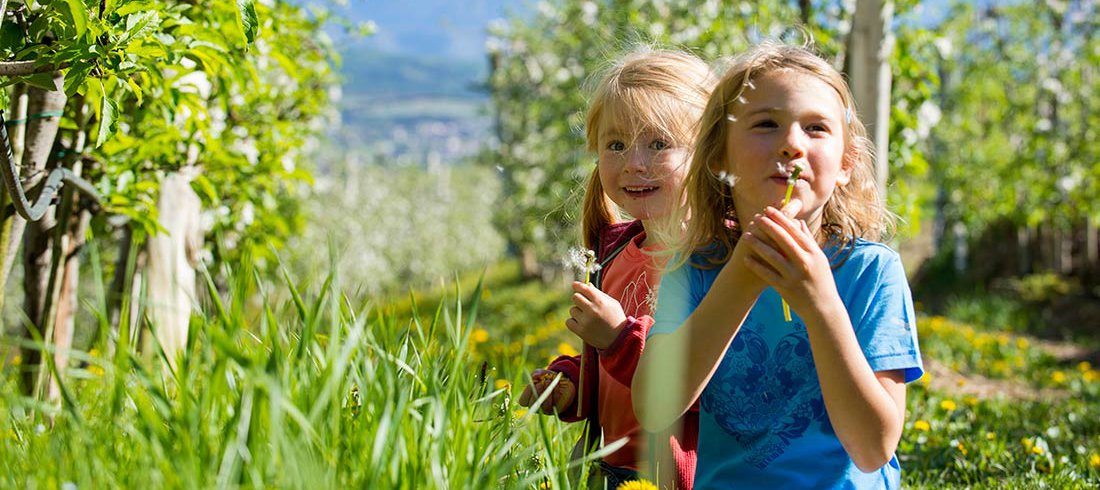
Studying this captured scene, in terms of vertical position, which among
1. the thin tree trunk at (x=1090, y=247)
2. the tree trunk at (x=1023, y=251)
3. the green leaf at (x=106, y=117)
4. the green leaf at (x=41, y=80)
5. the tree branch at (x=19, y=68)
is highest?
the tree branch at (x=19, y=68)

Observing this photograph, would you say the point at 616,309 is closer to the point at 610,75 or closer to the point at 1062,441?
the point at 610,75

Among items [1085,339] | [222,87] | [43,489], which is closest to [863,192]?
[43,489]

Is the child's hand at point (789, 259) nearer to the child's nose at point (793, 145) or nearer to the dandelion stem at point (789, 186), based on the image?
the dandelion stem at point (789, 186)

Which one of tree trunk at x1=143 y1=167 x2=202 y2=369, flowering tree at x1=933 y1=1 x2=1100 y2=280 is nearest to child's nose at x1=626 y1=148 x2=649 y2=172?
tree trunk at x1=143 y1=167 x2=202 y2=369

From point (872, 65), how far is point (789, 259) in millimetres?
4041

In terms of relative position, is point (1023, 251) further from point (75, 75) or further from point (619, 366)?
point (75, 75)

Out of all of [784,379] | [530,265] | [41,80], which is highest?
[41,80]

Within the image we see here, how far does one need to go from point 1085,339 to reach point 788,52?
31.1 ft

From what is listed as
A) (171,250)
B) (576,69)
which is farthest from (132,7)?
(576,69)

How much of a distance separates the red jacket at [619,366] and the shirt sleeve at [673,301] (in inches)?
1.9

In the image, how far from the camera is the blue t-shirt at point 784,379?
171cm

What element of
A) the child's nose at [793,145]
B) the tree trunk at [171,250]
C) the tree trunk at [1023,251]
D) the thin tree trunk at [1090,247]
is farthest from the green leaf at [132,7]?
the tree trunk at [1023,251]

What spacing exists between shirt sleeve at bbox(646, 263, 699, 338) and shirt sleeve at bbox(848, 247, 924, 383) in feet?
0.96

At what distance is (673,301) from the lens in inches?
72.1
